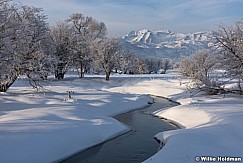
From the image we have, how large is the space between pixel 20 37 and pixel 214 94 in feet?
71.2

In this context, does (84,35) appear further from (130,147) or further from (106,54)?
(130,147)

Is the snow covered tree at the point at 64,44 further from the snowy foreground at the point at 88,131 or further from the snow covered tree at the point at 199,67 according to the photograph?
the snowy foreground at the point at 88,131

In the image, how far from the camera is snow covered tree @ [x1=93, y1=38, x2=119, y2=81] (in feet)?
202

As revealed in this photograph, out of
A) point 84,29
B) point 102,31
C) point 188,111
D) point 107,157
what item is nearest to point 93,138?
point 107,157

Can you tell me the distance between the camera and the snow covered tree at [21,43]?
2155 centimetres

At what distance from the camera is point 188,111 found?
26.5 metres

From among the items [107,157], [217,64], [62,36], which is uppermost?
[62,36]

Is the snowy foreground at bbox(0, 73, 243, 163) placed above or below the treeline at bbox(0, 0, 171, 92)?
below

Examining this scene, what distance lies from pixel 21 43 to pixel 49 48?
8.74 meters

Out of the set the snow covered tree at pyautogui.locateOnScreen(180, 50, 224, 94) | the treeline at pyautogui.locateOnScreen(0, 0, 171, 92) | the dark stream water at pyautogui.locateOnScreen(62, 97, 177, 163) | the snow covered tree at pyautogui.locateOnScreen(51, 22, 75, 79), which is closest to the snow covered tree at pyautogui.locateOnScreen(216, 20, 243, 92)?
the snow covered tree at pyautogui.locateOnScreen(180, 50, 224, 94)

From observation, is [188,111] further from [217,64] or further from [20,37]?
[20,37]

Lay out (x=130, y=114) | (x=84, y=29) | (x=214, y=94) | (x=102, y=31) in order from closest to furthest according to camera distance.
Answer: (x=130, y=114) < (x=214, y=94) < (x=84, y=29) < (x=102, y=31)

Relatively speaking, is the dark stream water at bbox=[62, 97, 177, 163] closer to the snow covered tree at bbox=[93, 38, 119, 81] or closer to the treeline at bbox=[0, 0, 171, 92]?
the treeline at bbox=[0, 0, 171, 92]

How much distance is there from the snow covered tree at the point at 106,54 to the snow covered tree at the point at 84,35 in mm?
1888
